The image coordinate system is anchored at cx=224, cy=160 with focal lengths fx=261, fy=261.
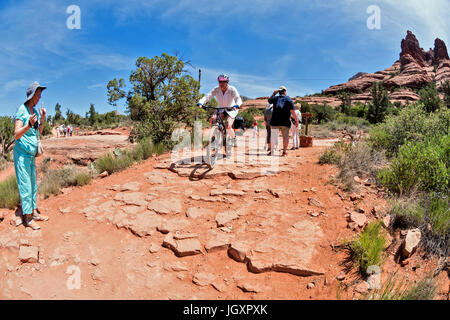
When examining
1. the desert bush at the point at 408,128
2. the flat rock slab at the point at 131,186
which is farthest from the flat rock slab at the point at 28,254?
the desert bush at the point at 408,128

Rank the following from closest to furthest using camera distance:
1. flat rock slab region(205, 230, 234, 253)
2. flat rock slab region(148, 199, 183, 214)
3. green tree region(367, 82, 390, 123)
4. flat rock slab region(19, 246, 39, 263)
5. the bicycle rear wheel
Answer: flat rock slab region(19, 246, 39, 263) → flat rock slab region(205, 230, 234, 253) → flat rock slab region(148, 199, 183, 214) → the bicycle rear wheel → green tree region(367, 82, 390, 123)

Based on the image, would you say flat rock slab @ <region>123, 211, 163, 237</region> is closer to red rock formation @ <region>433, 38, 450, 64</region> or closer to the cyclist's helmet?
the cyclist's helmet

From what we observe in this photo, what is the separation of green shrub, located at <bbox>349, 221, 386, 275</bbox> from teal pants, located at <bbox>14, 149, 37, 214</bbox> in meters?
4.66

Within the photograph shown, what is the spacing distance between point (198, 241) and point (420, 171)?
3647 mm

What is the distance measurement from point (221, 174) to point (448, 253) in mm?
3949

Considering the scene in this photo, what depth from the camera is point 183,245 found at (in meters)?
3.62

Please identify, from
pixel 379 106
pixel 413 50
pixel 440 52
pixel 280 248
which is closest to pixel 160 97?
pixel 280 248

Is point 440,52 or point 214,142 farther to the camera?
point 440,52

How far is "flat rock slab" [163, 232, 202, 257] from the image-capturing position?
138 inches

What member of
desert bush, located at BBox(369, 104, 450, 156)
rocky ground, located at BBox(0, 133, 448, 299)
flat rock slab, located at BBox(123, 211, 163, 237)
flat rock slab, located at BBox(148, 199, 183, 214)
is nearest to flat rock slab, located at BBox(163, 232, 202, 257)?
rocky ground, located at BBox(0, 133, 448, 299)

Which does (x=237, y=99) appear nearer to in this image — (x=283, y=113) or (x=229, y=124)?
(x=229, y=124)

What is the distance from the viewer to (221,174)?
5820 mm

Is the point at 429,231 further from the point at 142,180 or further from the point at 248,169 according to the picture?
the point at 142,180
